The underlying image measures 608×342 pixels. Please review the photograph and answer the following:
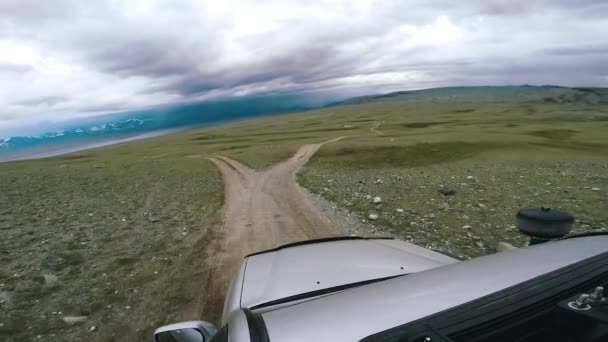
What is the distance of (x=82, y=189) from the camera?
19.9m

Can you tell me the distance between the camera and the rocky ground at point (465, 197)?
9648 millimetres

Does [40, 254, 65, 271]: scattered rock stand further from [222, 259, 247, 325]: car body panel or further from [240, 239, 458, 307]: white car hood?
[222, 259, 247, 325]: car body panel

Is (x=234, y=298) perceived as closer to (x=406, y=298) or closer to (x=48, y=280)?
(x=406, y=298)

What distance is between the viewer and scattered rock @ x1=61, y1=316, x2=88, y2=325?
6.30 metres

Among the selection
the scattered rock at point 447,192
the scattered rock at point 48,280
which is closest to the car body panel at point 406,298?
the scattered rock at point 48,280

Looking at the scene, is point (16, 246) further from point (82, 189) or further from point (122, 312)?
point (82, 189)

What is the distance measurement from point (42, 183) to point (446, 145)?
1339 inches

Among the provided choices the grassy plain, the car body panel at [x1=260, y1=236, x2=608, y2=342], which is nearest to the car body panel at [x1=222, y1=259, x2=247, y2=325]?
the car body panel at [x1=260, y1=236, x2=608, y2=342]

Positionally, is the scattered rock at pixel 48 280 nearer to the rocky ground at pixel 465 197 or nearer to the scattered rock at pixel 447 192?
the rocky ground at pixel 465 197

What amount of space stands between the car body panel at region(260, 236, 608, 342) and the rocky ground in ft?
20.0

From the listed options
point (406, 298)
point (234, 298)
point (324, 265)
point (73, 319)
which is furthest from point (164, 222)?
point (406, 298)

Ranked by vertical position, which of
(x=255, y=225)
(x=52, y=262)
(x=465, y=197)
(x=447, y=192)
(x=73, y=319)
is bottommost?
(x=465, y=197)

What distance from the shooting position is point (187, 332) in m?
3.34

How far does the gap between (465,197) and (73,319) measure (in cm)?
1343
